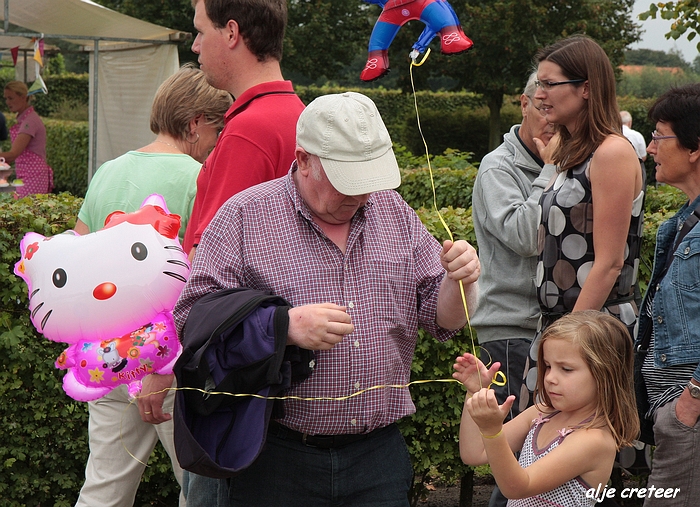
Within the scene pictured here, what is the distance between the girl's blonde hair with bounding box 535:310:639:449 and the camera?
99.7 inches

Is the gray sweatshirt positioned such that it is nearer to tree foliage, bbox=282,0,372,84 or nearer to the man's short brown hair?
the man's short brown hair

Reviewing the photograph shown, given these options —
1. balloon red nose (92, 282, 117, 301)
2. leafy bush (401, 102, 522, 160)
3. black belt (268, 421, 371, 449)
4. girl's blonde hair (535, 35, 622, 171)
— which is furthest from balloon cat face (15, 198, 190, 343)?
leafy bush (401, 102, 522, 160)

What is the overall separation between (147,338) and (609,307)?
1680mm

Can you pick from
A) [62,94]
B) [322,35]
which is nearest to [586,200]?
[322,35]

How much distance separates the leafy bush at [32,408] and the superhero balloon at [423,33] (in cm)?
201

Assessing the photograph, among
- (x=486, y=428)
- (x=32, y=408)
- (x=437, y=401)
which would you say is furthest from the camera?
(x=437, y=401)

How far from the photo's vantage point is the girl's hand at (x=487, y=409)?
2.13 metres

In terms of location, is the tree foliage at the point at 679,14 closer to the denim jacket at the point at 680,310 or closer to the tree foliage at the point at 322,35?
the denim jacket at the point at 680,310

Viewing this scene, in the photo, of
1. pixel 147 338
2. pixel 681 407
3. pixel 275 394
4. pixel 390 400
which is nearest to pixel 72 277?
pixel 147 338

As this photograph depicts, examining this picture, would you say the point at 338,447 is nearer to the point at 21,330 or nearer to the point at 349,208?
the point at 349,208

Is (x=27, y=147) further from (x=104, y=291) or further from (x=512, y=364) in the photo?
(x=512, y=364)

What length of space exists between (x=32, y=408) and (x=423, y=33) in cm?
262

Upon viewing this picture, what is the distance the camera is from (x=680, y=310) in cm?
294

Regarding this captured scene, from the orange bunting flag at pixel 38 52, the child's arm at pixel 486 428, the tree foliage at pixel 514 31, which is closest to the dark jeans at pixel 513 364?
the child's arm at pixel 486 428
